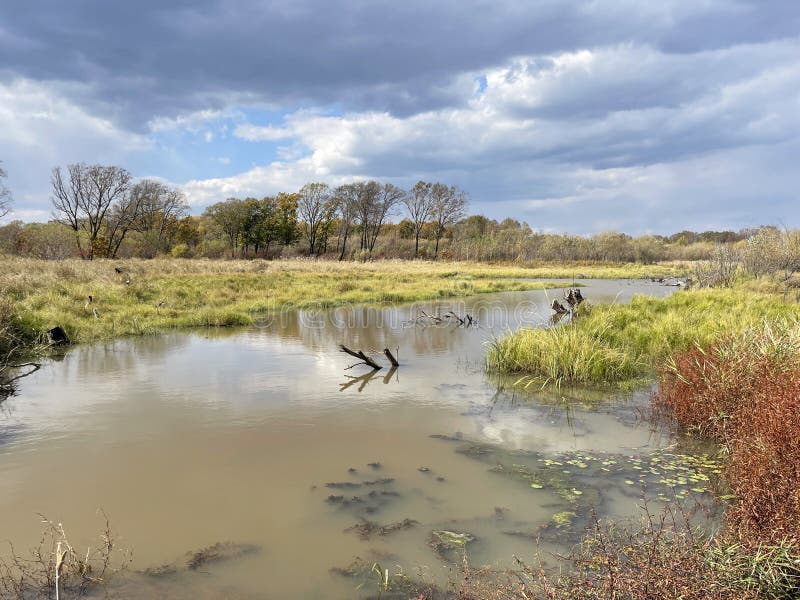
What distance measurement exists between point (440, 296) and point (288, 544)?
74.8 feet

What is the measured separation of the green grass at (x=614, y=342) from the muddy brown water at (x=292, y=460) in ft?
2.37

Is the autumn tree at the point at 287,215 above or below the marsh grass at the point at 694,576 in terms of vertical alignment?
above

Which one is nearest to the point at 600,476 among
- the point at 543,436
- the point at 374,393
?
the point at 543,436

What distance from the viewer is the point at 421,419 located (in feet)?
26.3

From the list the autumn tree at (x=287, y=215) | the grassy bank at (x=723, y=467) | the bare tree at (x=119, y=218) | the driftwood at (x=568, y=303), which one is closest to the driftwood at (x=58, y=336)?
A: the grassy bank at (x=723, y=467)

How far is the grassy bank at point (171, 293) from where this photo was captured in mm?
15094

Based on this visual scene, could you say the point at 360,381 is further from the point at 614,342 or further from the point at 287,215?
the point at 287,215

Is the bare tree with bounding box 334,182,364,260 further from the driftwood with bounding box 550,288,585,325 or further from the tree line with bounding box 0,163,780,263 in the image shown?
the driftwood with bounding box 550,288,585,325

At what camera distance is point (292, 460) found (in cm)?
646

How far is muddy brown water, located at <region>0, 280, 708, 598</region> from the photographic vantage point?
4.52 m

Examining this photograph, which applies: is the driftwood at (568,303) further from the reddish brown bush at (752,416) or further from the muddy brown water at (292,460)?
the reddish brown bush at (752,416)

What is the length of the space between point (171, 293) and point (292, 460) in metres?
15.9

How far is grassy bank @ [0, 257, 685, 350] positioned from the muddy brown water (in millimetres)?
3897

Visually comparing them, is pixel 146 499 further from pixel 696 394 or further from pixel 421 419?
pixel 696 394
